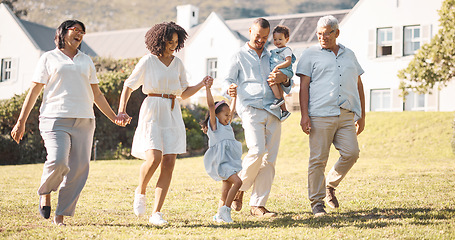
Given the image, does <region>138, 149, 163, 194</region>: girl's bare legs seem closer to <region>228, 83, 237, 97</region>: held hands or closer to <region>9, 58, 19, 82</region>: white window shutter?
<region>228, 83, 237, 97</region>: held hands

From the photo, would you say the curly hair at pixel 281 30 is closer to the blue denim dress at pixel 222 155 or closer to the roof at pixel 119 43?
the blue denim dress at pixel 222 155

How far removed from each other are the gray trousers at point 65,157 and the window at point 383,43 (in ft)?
76.9

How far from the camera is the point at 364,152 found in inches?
729

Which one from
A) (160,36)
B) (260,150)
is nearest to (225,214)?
(260,150)

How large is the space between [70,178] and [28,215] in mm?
1174

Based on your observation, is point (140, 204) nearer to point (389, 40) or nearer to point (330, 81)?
point (330, 81)

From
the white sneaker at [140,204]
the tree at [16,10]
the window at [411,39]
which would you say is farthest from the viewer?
the tree at [16,10]

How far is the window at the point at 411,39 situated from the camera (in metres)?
26.9

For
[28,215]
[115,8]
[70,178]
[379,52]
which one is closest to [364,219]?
[70,178]

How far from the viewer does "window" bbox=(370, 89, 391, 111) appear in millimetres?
27519

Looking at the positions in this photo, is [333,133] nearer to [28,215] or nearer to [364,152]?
[28,215]

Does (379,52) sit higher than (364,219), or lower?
higher

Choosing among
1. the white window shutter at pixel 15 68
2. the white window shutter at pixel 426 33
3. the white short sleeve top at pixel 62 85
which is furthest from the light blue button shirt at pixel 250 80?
the white window shutter at pixel 15 68

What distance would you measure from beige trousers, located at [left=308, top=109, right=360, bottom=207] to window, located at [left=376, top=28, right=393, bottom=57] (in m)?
22.0
